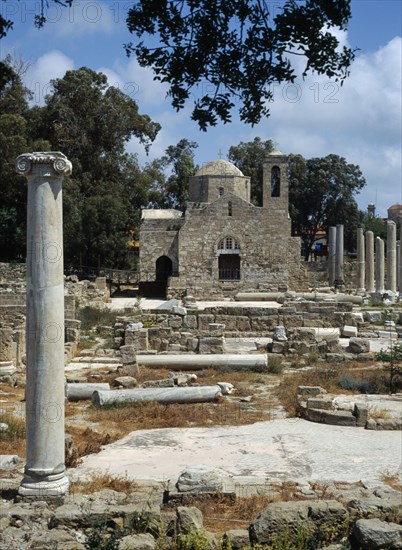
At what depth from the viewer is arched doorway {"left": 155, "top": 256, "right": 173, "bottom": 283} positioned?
4044 centimetres

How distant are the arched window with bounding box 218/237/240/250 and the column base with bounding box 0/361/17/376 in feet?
81.8

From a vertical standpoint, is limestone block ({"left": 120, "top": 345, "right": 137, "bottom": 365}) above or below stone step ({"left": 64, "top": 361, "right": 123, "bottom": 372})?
above

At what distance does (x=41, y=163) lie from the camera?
725 centimetres

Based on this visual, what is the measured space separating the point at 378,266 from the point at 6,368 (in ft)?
93.8

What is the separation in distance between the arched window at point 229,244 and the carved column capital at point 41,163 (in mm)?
32295

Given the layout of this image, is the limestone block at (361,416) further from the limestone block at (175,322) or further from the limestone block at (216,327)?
the limestone block at (175,322)

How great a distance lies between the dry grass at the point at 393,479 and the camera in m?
8.43

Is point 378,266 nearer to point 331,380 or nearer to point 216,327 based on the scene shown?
point 216,327

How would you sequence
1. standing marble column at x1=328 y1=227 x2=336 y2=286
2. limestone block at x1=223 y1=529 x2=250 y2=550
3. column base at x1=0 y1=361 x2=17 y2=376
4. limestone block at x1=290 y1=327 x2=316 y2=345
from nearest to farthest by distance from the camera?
limestone block at x1=223 y1=529 x2=250 y2=550
column base at x1=0 y1=361 x2=17 y2=376
limestone block at x1=290 y1=327 x2=316 y2=345
standing marble column at x1=328 y1=227 x2=336 y2=286

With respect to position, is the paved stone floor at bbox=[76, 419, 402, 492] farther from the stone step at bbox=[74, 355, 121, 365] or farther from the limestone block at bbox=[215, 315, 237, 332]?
the limestone block at bbox=[215, 315, 237, 332]

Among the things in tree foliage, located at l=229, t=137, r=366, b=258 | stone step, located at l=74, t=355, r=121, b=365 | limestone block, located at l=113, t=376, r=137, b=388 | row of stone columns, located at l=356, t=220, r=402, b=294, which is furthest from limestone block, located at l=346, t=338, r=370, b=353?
tree foliage, located at l=229, t=137, r=366, b=258

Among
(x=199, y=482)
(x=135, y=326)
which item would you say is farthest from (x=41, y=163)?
(x=135, y=326)

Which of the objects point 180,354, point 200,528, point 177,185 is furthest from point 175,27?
point 177,185

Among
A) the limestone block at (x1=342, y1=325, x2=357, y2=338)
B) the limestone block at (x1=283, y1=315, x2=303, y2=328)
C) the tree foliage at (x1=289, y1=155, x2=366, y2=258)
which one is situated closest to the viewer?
the limestone block at (x1=342, y1=325, x2=357, y2=338)
